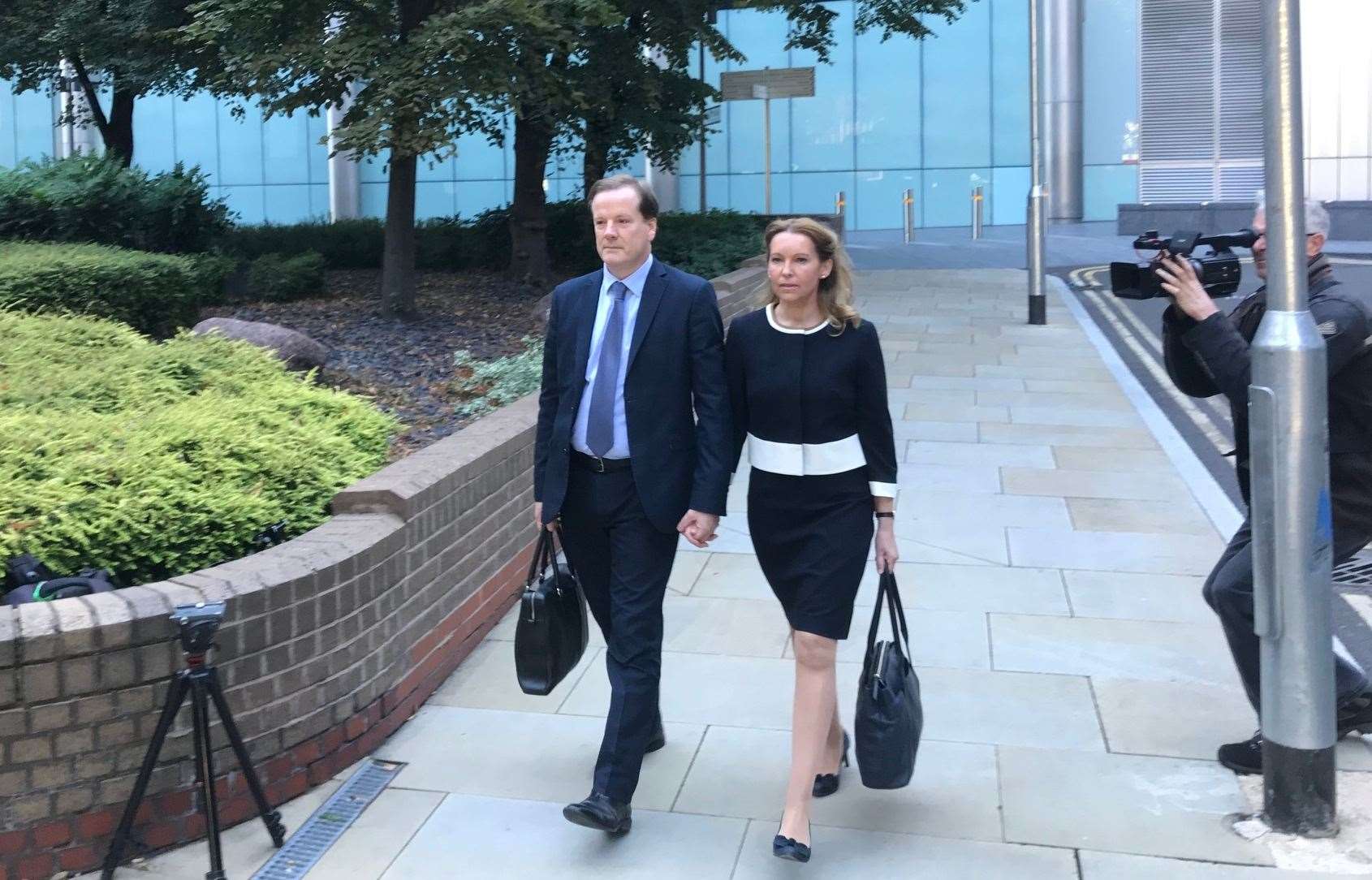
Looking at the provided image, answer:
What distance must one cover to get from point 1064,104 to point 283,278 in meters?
24.8

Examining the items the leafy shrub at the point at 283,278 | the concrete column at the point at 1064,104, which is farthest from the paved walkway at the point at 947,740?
the concrete column at the point at 1064,104

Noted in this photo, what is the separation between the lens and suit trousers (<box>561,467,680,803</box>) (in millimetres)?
4367

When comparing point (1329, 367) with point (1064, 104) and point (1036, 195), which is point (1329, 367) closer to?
point (1036, 195)

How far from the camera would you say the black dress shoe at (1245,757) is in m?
4.87

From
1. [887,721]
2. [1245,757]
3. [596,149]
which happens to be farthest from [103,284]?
[596,149]

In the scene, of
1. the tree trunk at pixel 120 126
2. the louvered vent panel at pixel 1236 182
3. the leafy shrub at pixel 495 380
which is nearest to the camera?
the leafy shrub at pixel 495 380

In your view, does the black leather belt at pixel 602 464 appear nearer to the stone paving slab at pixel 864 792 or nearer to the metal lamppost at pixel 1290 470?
the stone paving slab at pixel 864 792

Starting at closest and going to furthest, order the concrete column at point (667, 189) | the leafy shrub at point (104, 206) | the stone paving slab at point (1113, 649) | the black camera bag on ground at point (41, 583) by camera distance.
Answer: the black camera bag on ground at point (41, 583) → the stone paving slab at point (1113, 649) → the leafy shrub at point (104, 206) → the concrete column at point (667, 189)

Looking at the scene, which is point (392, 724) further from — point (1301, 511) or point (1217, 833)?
point (1301, 511)

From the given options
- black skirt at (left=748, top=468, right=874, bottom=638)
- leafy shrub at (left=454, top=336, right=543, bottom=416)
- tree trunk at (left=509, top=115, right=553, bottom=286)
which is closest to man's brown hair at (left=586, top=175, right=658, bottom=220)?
black skirt at (left=748, top=468, right=874, bottom=638)

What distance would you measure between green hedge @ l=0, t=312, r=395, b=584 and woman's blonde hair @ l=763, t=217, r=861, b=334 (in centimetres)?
225

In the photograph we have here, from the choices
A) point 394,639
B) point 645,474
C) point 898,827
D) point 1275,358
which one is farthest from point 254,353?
point 1275,358

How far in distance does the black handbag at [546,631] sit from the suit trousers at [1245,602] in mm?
2149

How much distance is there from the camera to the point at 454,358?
10.6 metres
